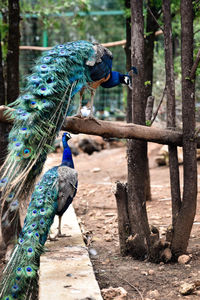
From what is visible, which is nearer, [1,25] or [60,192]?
[60,192]

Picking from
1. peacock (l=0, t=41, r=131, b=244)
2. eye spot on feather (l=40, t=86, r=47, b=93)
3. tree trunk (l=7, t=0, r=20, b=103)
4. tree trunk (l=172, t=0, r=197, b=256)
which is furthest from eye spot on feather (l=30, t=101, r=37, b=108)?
tree trunk (l=7, t=0, r=20, b=103)

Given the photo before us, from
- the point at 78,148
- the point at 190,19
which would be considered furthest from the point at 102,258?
the point at 78,148

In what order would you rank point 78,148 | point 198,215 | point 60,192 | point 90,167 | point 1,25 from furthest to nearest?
1. point 78,148
2. point 90,167
3. point 1,25
4. point 198,215
5. point 60,192

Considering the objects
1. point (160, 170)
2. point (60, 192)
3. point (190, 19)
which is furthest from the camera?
point (160, 170)

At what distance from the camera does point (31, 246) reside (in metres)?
4.09

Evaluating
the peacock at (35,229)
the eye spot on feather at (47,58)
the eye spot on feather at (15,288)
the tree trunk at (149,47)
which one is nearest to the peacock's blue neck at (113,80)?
the eye spot on feather at (47,58)

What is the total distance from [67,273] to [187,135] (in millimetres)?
1918

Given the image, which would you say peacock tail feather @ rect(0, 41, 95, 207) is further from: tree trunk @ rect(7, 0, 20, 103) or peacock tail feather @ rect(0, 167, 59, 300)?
tree trunk @ rect(7, 0, 20, 103)

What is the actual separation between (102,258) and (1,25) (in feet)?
14.4

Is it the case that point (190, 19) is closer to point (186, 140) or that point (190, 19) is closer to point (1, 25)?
point (186, 140)

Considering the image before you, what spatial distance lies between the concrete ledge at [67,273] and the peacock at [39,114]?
729 millimetres

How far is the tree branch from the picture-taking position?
432 centimetres

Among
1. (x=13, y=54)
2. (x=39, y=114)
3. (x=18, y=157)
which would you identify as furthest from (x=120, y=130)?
(x=13, y=54)

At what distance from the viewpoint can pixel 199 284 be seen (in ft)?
12.8
